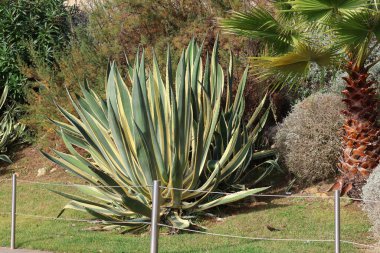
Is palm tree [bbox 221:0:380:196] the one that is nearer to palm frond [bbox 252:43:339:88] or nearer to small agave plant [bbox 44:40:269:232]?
palm frond [bbox 252:43:339:88]

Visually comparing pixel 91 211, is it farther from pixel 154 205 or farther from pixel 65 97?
pixel 65 97

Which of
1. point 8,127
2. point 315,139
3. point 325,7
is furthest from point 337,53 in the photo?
point 8,127

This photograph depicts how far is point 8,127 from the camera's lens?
19.3 m

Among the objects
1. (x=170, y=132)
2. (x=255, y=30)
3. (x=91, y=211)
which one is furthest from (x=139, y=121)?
(x=255, y=30)

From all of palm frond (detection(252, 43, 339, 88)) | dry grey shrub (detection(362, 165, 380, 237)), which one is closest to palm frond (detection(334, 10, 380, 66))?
palm frond (detection(252, 43, 339, 88))

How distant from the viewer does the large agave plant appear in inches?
753

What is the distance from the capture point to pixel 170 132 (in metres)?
11.7

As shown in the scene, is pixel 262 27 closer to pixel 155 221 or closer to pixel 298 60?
pixel 298 60

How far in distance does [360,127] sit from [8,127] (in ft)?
35.3

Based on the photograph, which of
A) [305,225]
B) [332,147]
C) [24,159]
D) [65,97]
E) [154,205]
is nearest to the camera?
[154,205]

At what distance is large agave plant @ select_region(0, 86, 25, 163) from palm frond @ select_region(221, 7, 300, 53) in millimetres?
9088

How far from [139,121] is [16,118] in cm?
943

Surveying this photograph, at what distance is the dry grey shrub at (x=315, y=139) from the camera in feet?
42.1

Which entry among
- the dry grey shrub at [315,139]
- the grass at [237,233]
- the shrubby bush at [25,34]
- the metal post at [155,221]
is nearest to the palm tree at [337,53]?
the grass at [237,233]
